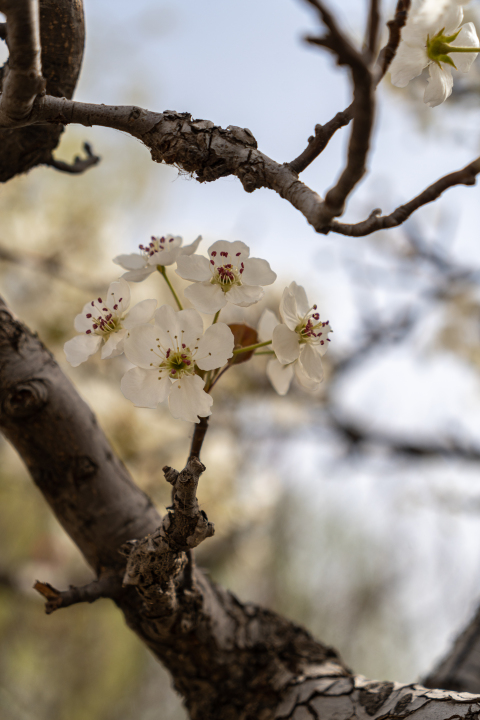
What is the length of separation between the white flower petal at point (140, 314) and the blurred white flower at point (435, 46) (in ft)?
0.88

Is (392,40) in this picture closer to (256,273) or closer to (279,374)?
(256,273)

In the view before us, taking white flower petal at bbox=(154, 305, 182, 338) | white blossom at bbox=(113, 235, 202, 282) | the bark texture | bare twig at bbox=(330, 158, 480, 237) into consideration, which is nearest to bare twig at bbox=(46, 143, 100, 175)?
the bark texture

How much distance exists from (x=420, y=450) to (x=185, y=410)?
1.28 meters

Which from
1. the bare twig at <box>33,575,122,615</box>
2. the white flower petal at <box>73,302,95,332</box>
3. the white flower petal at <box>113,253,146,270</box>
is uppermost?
the white flower petal at <box>113,253,146,270</box>

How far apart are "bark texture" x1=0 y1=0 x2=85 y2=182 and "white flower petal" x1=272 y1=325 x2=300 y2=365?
39cm

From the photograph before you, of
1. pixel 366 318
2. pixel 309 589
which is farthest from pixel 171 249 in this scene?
pixel 309 589

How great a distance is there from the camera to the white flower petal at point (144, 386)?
335mm

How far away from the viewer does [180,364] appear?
355 mm

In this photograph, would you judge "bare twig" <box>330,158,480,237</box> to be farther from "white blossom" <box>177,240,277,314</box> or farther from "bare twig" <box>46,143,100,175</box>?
"bare twig" <box>46,143,100,175</box>

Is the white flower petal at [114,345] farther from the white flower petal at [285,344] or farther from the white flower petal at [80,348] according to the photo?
the white flower petal at [285,344]

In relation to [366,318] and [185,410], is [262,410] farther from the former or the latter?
[185,410]

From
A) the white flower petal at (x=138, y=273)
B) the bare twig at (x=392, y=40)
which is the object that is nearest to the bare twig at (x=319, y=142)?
the bare twig at (x=392, y=40)

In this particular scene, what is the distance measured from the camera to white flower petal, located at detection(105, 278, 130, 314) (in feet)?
1.23

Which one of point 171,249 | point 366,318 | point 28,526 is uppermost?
point 366,318
